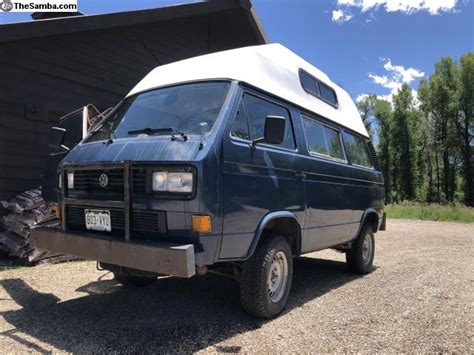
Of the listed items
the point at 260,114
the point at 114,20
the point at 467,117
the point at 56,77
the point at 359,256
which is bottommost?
the point at 359,256

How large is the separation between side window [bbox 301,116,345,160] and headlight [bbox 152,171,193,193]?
214 cm

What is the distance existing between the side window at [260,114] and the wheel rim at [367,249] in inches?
119

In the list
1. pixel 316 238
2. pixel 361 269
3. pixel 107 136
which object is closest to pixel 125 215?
pixel 107 136

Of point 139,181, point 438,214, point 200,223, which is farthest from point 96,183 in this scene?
point 438,214

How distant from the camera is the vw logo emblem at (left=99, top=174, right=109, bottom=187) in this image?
12.3 feet

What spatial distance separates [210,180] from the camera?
3410 millimetres

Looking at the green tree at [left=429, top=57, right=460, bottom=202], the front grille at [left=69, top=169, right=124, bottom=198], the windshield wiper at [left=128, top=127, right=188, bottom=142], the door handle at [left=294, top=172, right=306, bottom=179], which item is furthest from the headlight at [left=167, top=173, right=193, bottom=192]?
the green tree at [left=429, top=57, right=460, bottom=202]

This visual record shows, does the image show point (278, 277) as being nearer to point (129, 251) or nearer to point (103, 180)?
point (129, 251)

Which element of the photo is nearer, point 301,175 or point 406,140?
point 301,175

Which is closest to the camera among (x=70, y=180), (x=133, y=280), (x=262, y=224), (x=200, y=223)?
(x=200, y=223)

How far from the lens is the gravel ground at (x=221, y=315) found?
3623mm

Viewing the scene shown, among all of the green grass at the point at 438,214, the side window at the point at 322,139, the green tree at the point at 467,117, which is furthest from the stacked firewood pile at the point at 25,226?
the green tree at the point at 467,117

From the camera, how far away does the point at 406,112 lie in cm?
4991

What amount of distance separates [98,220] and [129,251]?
626 mm
